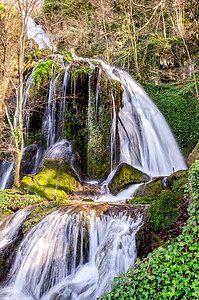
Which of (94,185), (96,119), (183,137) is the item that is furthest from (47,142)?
(183,137)

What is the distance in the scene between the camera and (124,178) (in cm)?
873

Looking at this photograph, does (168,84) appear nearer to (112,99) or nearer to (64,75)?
(112,99)

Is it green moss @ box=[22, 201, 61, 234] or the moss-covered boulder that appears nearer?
green moss @ box=[22, 201, 61, 234]

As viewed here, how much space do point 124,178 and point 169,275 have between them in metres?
5.82

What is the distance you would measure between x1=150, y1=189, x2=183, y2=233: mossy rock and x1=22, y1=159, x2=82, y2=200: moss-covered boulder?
465 centimetres

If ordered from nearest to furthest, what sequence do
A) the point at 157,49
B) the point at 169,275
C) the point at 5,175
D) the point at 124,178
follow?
the point at 169,275, the point at 124,178, the point at 5,175, the point at 157,49

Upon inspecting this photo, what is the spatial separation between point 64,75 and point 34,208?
28.7 feet

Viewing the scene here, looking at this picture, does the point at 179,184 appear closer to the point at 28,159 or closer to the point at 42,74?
the point at 28,159

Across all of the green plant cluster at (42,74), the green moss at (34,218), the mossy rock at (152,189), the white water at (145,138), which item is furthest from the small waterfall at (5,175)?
the mossy rock at (152,189)

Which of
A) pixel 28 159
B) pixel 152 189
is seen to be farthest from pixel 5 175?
pixel 152 189

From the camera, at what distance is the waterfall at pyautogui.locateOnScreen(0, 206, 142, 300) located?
4305mm

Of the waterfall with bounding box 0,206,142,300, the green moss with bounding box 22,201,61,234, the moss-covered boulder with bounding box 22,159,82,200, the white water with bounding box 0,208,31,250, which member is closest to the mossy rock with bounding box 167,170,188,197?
the waterfall with bounding box 0,206,142,300

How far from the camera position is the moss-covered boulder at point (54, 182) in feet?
28.4

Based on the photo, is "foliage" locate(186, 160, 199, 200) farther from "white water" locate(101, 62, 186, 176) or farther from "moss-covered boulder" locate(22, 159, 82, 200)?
"white water" locate(101, 62, 186, 176)
